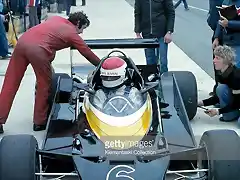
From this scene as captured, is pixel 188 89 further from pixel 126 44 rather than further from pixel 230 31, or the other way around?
pixel 230 31

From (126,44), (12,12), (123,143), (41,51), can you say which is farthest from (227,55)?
(12,12)

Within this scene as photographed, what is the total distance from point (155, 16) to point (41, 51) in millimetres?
2165

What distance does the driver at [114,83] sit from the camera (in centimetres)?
554

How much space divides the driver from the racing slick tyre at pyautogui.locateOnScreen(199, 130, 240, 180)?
967 millimetres

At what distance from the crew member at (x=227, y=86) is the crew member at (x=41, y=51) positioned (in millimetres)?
1614

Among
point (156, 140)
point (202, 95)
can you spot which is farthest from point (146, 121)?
point (202, 95)

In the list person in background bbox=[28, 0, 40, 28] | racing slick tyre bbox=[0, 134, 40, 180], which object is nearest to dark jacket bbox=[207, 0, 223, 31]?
racing slick tyre bbox=[0, 134, 40, 180]

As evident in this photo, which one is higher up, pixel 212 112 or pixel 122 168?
pixel 122 168

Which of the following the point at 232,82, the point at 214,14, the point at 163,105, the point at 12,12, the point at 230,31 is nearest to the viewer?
the point at 163,105

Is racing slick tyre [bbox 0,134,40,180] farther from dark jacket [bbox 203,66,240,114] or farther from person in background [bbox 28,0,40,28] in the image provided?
person in background [bbox 28,0,40,28]

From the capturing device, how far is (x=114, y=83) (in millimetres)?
5582

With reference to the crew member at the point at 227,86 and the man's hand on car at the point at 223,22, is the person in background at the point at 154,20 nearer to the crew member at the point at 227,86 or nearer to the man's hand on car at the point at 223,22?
the man's hand on car at the point at 223,22

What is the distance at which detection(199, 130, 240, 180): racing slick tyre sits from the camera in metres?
4.56

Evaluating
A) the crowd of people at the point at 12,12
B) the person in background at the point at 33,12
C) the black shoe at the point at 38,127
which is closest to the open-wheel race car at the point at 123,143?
the black shoe at the point at 38,127
